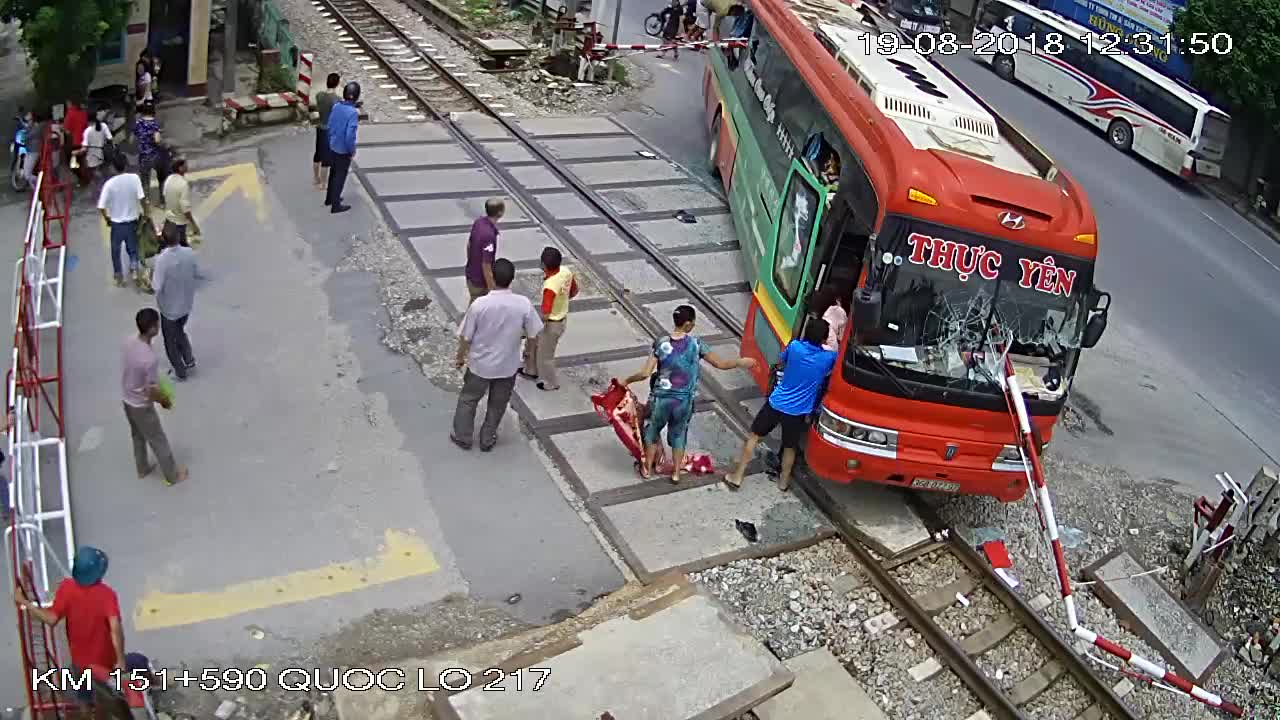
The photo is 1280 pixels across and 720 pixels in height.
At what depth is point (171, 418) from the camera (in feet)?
29.3

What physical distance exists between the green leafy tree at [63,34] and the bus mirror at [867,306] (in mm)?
10876

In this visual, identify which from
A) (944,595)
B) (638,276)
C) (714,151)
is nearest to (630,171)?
(714,151)

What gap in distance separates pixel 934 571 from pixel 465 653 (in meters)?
4.07

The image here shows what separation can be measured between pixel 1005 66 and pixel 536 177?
55.9 ft

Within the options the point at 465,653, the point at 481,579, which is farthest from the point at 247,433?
the point at 465,653

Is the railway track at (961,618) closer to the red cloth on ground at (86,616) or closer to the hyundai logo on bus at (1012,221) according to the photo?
the hyundai logo on bus at (1012,221)

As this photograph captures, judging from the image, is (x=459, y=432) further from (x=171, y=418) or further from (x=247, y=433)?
(x=171, y=418)

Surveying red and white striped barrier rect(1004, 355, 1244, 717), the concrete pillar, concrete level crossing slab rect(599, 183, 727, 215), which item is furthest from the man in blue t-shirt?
the concrete pillar

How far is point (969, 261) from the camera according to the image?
825 cm

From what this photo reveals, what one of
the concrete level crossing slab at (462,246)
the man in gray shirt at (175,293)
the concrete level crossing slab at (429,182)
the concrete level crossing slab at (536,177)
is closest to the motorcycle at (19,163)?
the concrete level crossing slab at (429,182)

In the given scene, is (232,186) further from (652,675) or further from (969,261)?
(652,675)

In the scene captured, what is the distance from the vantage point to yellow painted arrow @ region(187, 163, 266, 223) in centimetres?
1293

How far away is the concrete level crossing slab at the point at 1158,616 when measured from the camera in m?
8.65

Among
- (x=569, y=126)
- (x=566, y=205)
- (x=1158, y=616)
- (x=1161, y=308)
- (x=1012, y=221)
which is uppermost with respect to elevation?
(x=1012, y=221)
